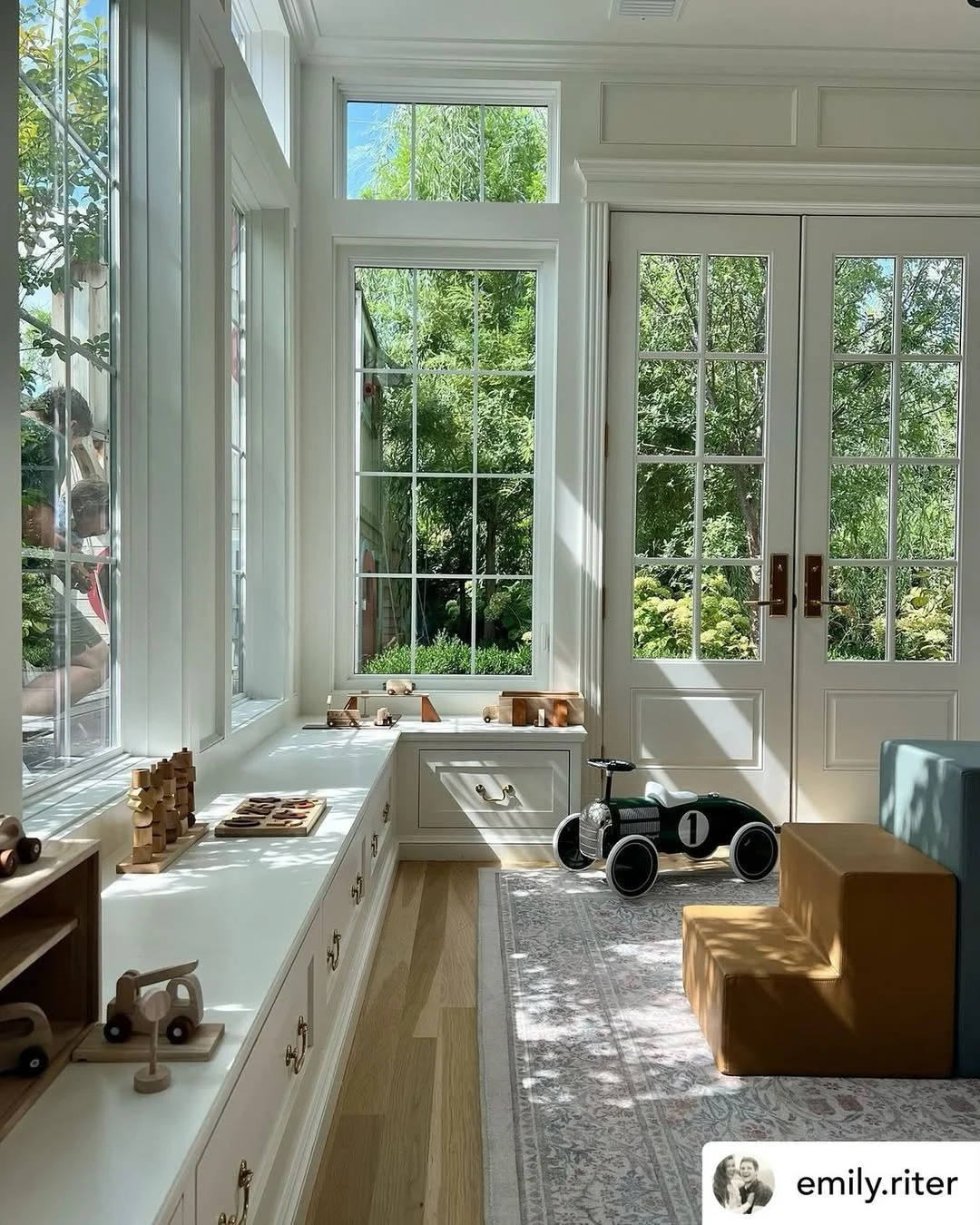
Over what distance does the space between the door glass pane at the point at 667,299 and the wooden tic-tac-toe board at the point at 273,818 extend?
278cm

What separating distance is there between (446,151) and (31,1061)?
4.23 metres

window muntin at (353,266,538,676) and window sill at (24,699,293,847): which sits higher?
window muntin at (353,266,538,676)

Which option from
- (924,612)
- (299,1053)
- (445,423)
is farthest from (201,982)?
(924,612)

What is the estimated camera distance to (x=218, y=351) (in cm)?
298

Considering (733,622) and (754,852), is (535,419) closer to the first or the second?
(733,622)

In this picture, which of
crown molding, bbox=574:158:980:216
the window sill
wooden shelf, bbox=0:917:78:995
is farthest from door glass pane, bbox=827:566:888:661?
wooden shelf, bbox=0:917:78:995

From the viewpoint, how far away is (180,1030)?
129 centimetres

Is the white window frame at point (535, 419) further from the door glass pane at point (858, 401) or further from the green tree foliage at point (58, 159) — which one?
the green tree foliage at point (58, 159)

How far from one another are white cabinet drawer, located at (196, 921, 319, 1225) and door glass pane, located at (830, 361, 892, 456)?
349 centimetres

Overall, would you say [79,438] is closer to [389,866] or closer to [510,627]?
[389,866]

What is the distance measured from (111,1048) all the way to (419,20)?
13.7ft

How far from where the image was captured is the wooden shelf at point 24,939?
1167 millimetres

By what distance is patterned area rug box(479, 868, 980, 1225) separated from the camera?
1854 millimetres

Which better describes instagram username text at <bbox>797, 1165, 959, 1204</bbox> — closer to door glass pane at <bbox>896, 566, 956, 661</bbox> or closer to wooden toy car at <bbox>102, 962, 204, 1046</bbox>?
wooden toy car at <bbox>102, 962, 204, 1046</bbox>
